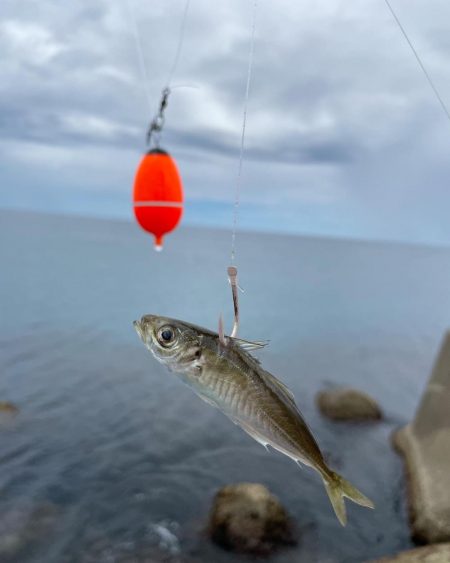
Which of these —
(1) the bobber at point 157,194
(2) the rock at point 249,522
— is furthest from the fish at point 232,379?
(2) the rock at point 249,522

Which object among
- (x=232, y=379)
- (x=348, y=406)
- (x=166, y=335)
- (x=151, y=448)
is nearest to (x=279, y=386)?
(x=232, y=379)

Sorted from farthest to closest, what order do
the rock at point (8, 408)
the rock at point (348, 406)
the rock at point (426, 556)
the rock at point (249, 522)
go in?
the rock at point (348, 406)
the rock at point (8, 408)
the rock at point (249, 522)
the rock at point (426, 556)

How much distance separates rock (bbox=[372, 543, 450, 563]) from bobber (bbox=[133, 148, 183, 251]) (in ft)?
23.2

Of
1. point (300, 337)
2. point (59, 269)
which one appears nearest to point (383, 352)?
point (300, 337)

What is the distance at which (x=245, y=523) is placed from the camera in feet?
33.0

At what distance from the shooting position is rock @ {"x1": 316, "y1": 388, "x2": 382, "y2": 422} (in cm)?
1773

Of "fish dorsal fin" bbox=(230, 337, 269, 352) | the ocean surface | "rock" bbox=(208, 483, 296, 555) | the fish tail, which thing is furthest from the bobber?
the ocean surface

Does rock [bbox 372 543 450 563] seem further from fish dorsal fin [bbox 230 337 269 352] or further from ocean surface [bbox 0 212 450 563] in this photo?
fish dorsal fin [bbox 230 337 269 352]

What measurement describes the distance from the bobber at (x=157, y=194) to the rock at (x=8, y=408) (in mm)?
11446

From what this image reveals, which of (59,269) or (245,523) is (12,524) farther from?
(59,269)

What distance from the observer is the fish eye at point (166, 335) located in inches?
104

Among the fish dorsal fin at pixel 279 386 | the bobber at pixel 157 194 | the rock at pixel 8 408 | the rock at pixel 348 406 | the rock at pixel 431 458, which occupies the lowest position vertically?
the rock at pixel 8 408

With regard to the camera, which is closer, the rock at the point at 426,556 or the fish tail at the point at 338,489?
the fish tail at the point at 338,489

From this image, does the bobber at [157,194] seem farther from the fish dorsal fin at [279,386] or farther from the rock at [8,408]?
the rock at [8,408]
